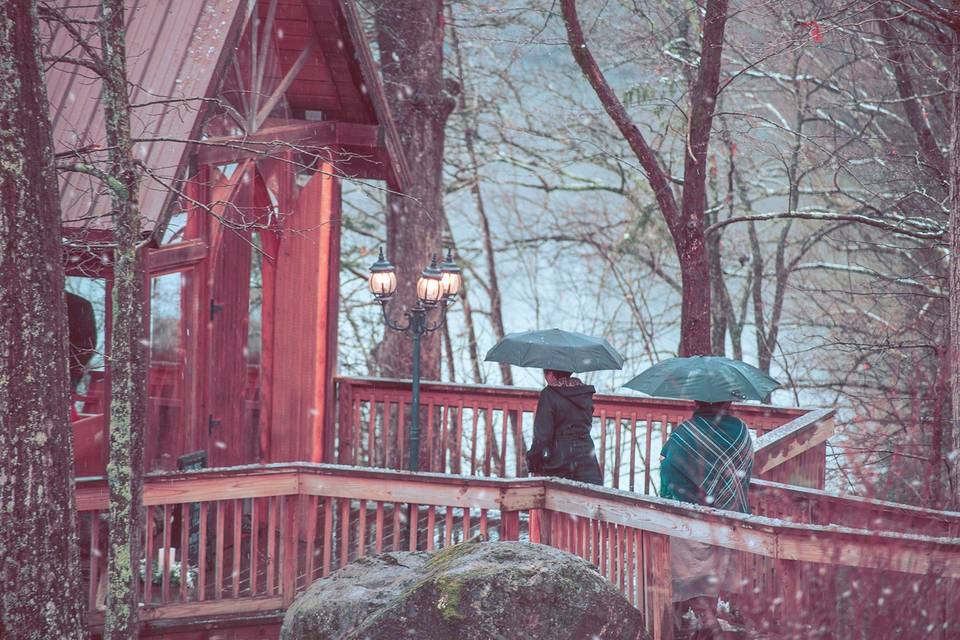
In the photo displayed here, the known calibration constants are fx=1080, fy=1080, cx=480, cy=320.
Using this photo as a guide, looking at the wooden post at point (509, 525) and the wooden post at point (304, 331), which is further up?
the wooden post at point (304, 331)

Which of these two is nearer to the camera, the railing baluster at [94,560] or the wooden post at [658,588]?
the wooden post at [658,588]

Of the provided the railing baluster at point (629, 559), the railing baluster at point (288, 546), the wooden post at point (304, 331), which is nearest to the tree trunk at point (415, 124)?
the wooden post at point (304, 331)

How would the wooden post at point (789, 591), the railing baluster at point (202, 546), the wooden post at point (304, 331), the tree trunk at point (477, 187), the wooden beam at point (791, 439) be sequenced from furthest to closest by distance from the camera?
1. the tree trunk at point (477, 187)
2. the wooden post at point (304, 331)
3. the wooden beam at point (791, 439)
4. the railing baluster at point (202, 546)
5. the wooden post at point (789, 591)

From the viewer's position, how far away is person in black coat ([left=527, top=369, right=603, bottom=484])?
748 cm

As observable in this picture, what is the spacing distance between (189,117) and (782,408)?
5.55 metres

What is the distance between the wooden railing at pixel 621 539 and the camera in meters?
4.80

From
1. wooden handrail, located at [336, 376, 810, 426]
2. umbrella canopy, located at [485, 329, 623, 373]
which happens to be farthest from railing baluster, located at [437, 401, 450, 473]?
umbrella canopy, located at [485, 329, 623, 373]

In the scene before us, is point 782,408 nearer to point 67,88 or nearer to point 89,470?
point 89,470

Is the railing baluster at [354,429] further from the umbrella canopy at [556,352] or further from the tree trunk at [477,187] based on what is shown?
the tree trunk at [477,187]

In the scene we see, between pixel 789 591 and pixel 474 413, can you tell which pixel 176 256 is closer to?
pixel 474 413

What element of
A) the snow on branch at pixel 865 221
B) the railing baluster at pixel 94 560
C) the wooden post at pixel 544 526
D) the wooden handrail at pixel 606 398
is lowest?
the railing baluster at pixel 94 560

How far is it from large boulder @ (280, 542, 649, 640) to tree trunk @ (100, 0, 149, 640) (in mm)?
1270

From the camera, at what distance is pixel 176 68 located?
728 centimetres

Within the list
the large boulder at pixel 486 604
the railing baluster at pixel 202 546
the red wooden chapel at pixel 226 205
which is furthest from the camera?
the red wooden chapel at pixel 226 205
